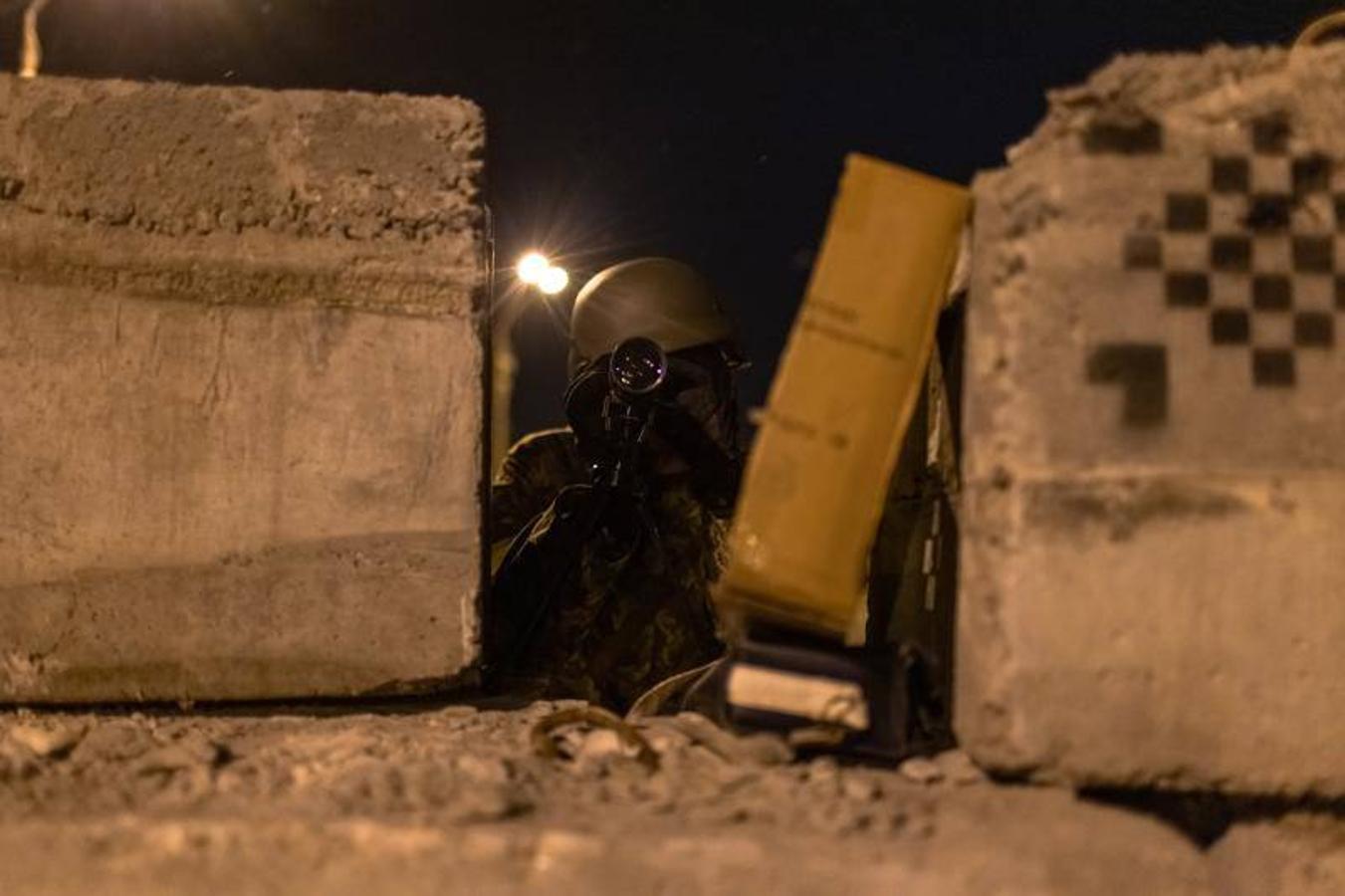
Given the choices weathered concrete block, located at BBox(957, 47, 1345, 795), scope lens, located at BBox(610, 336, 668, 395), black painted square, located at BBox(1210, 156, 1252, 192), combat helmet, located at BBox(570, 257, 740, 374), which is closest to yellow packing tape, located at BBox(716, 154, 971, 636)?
weathered concrete block, located at BBox(957, 47, 1345, 795)

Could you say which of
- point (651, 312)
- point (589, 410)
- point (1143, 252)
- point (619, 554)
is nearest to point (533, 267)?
point (651, 312)

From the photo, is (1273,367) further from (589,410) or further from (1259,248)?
(589,410)

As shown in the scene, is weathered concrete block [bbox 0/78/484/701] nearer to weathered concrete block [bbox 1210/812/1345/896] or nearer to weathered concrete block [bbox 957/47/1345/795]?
weathered concrete block [bbox 957/47/1345/795]

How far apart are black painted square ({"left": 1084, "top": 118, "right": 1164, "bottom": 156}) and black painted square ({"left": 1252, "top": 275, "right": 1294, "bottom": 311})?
0.26 metres

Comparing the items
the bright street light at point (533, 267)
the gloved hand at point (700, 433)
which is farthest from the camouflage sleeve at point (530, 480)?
the bright street light at point (533, 267)

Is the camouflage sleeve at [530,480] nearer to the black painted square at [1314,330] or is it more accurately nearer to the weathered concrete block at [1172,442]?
the weathered concrete block at [1172,442]

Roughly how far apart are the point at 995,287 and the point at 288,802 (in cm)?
133

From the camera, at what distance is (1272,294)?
1856 millimetres

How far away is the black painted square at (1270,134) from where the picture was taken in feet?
6.13

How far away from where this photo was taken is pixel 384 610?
93.7 inches

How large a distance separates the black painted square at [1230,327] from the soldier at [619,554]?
1.60 metres

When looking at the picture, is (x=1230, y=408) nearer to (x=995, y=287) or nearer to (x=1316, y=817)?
(x=995, y=287)

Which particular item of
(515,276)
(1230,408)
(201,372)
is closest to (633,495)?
(201,372)

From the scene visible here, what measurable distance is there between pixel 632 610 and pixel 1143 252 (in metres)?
1.86
